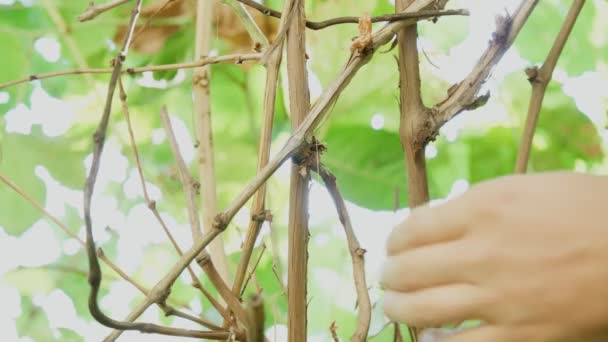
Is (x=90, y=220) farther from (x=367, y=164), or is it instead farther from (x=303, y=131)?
(x=367, y=164)

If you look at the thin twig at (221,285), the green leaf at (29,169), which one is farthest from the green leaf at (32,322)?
the thin twig at (221,285)

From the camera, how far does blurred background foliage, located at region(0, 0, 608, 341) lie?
0.65m

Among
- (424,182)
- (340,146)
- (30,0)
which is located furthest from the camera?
(30,0)

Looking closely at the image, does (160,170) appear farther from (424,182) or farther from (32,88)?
(424,182)

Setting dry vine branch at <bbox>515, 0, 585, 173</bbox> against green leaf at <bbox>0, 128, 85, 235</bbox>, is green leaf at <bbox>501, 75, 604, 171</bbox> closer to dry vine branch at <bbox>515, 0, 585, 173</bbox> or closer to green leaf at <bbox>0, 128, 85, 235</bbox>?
dry vine branch at <bbox>515, 0, 585, 173</bbox>

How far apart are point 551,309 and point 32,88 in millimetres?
637

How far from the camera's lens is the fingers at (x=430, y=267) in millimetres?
269

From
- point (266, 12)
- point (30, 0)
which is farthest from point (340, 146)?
point (30, 0)

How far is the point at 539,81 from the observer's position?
443mm

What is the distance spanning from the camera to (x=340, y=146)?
0.64 meters

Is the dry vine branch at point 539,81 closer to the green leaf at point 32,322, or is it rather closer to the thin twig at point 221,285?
the thin twig at point 221,285

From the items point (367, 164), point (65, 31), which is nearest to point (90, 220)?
point (367, 164)

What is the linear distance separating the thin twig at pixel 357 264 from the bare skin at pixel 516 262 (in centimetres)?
10

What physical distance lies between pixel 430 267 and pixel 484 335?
29 millimetres
